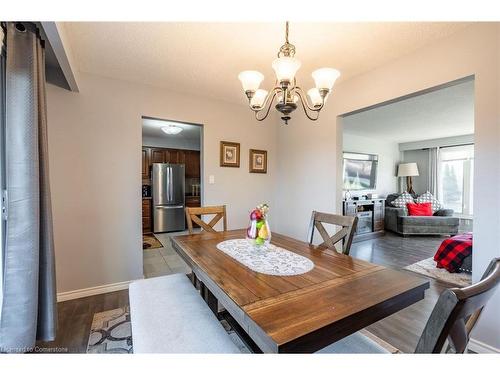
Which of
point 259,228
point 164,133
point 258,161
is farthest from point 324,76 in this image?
point 164,133

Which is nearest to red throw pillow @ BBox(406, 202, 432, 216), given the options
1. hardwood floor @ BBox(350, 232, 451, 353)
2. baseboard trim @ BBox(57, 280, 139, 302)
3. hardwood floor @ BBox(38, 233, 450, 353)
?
hardwood floor @ BBox(350, 232, 451, 353)

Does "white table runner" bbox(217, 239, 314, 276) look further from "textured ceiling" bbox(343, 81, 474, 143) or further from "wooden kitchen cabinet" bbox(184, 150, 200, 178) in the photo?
"wooden kitchen cabinet" bbox(184, 150, 200, 178)

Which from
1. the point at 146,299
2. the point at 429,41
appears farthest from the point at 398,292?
the point at 429,41

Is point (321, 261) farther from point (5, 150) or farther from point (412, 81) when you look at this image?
point (5, 150)

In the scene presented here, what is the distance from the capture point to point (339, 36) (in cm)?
175

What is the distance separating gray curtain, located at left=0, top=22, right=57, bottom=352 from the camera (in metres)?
1.35

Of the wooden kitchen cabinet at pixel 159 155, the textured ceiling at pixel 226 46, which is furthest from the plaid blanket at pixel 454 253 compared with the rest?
the wooden kitchen cabinet at pixel 159 155

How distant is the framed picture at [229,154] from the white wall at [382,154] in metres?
3.28

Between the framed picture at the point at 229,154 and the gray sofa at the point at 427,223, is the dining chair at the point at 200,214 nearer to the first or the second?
the framed picture at the point at 229,154

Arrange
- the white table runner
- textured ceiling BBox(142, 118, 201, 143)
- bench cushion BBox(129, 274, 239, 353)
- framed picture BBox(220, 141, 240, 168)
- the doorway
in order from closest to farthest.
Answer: bench cushion BBox(129, 274, 239, 353)
the white table runner
framed picture BBox(220, 141, 240, 168)
textured ceiling BBox(142, 118, 201, 143)
the doorway

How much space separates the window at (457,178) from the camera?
215 inches

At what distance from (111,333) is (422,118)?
5.26 m

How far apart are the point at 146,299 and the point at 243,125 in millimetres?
2522

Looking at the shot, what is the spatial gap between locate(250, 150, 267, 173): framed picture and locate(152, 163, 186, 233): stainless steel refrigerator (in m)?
2.72
